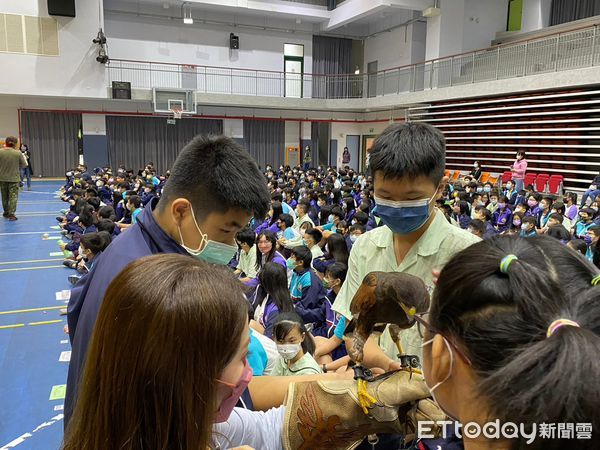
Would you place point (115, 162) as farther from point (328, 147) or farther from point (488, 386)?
point (488, 386)

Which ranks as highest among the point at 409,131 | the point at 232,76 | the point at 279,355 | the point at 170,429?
the point at 232,76

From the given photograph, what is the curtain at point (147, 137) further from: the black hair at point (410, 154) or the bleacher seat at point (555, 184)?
the black hair at point (410, 154)

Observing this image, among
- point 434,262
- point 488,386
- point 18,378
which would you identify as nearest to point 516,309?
point 488,386

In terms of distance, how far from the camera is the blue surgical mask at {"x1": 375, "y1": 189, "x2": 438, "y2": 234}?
1860 millimetres

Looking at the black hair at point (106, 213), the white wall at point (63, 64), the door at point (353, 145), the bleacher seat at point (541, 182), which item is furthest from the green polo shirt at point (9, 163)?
the door at point (353, 145)

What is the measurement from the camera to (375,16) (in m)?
21.1

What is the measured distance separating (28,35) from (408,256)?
19.5 m

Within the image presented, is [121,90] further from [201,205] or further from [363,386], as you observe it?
[363,386]

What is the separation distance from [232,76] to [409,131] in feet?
64.8

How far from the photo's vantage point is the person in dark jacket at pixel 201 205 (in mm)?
1626

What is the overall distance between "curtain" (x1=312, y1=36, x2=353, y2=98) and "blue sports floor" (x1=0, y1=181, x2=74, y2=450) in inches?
618

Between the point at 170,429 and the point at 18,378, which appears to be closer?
the point at 170,429

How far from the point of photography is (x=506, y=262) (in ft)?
2.88

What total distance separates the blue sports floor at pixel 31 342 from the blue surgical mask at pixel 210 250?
2291 mm
